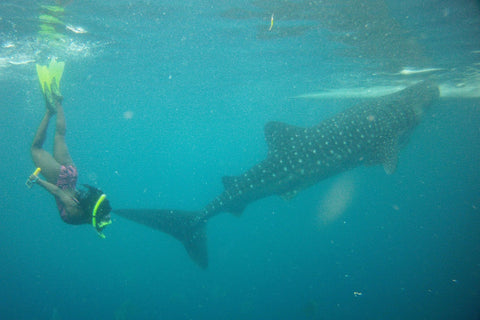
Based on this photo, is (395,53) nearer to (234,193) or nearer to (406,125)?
(406,125)

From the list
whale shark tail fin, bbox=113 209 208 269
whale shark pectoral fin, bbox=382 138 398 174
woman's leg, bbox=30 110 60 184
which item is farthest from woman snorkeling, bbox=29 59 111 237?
whale shark pectoral fin, bbox=382 138 398 174

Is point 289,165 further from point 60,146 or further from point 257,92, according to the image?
point 257,92

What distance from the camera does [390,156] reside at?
28.0ft

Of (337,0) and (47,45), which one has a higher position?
(47,45)

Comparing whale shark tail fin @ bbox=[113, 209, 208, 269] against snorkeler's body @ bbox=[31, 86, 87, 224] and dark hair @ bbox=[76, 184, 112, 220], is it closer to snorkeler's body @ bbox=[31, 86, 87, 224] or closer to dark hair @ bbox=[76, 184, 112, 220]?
snorkeler's body @ bbox=[31, 86, 87, 224]

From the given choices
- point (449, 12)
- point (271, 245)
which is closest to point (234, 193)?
point (449, 12)

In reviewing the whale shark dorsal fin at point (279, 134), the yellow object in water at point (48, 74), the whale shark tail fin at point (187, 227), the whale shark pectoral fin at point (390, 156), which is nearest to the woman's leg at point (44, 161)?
the yellow object in water at point (48, 74)

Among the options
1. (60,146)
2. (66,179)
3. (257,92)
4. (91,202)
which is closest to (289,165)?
(91,202)

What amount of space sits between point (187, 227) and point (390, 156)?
683 centimetres

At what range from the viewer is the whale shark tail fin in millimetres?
7145

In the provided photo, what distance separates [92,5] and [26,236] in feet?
191

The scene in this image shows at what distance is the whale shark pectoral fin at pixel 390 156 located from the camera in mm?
8312

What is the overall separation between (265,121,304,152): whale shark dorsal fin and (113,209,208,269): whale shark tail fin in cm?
303

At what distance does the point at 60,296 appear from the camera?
22.5 m
